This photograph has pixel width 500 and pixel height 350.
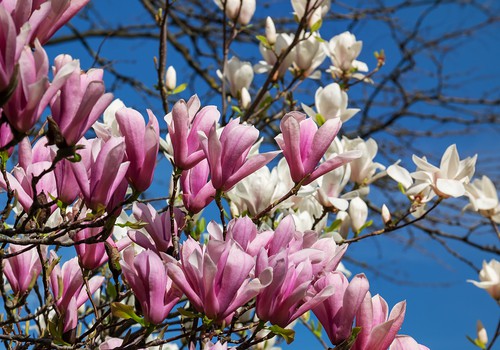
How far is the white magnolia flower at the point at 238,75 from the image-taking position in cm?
169

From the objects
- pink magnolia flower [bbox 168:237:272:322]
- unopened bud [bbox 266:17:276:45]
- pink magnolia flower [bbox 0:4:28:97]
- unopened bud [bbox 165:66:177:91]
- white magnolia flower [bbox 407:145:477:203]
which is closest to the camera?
pink magnolia flower [bbox 0:4:28:97]

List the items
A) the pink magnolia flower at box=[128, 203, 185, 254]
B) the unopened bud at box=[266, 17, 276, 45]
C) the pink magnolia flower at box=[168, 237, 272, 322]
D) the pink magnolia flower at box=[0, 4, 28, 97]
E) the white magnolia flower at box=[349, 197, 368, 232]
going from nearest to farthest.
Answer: the pink magnolia flower at box=[0, 4, 28, 97] < the pink magnolia flower at box=[168, 237, 272, 322] < the pink magnolia flower at box=[128, 203, 185, 254] < the white magnolia flower at box=[349, 197, 368, 232] < the unopened bud at box=[266, 17, 276, 45]

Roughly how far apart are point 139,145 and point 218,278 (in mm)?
189

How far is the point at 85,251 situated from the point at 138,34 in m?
2.75

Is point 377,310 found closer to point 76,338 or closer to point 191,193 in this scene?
point 191,193

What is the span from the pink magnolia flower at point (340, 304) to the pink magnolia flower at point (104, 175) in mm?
281

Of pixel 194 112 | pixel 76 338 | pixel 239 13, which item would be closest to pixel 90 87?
pixel 194 112

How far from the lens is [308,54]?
1678 mm

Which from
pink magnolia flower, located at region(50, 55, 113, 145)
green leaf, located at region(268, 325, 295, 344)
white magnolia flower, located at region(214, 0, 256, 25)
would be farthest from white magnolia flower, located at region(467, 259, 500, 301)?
pink magnolia flower, located at region(50, 55, 113, 145)

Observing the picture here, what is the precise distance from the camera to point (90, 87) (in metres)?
0.57

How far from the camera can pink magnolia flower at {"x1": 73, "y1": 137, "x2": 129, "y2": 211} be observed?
2.13 ft

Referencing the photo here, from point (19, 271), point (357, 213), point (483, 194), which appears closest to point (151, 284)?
point (19, 271)

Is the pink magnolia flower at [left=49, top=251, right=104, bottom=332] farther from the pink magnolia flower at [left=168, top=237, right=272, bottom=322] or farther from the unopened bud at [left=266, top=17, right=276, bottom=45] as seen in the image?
the unopened bud at [left=266, top=17, right=276, bottom=45]

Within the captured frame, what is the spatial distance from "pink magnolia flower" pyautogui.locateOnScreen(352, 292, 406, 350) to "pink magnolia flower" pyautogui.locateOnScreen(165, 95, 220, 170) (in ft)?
0.93
